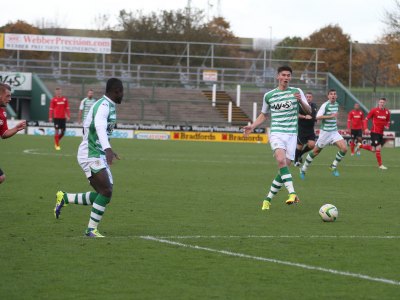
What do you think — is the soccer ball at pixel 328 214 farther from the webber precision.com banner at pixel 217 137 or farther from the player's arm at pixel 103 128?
the webber precision.com banner at pixel 217 137

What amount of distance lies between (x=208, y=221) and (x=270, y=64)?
2114 inches

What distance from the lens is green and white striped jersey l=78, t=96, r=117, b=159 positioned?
1094 cm

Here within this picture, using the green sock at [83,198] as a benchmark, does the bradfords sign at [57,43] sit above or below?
above

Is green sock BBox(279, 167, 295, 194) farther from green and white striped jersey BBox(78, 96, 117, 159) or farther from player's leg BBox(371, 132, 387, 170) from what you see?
player's leg BBox(371, 132, 387, 170)

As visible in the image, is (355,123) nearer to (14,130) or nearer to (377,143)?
(377,143)

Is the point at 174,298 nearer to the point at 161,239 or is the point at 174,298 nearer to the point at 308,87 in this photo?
the point at 161,239

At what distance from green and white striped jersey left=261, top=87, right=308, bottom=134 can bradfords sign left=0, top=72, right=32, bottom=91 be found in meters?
42.9

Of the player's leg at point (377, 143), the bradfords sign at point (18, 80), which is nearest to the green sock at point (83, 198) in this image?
the player's leg at point (377, 143)

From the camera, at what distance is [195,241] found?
11.0m

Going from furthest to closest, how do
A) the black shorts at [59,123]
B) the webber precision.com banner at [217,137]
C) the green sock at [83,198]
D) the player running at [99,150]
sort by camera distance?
the webber precision.com banner at [217,137]
the black shorts at [59,123]
the green sock at [83,198]
the player running at [99,150]

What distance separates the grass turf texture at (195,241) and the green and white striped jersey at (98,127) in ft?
3.53

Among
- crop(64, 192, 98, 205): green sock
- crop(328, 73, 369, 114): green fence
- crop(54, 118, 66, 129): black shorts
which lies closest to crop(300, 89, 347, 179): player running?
crop(64, 192, 98, 205): green sock

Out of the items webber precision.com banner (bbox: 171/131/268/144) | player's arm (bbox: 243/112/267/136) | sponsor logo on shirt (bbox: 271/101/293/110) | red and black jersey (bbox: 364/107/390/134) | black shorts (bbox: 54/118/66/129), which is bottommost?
webber precision.com banner (bbox: 171/131/268/144)

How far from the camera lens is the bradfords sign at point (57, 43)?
6288 cm
